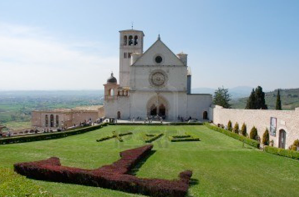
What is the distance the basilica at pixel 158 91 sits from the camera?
48531mm

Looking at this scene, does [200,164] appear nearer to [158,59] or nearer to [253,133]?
[253,133]

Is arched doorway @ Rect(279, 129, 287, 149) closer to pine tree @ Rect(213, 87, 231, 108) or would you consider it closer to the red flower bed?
the red flower bed

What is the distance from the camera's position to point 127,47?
55.9 m

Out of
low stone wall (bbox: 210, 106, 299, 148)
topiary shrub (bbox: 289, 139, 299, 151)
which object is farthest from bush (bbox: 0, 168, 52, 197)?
low stone wall (bbox: 210, 106, 299, 148)

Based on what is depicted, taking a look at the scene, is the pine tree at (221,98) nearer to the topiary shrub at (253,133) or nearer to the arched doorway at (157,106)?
the arched doorway at (157,106)

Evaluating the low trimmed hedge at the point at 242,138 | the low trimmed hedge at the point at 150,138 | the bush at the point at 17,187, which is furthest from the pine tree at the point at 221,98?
the bush at the point at 17,187

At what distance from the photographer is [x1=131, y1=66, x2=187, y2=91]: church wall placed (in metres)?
48.6

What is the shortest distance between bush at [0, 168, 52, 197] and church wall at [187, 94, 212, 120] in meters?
39.2

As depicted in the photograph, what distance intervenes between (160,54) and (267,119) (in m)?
24.8

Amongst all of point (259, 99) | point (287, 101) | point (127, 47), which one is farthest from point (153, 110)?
point (287, 101)

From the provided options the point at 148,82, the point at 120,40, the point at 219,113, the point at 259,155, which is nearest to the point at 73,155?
the point at 259,155

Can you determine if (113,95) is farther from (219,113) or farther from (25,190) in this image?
(25,190)

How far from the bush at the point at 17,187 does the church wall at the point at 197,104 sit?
3921cm

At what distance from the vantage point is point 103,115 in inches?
2074
